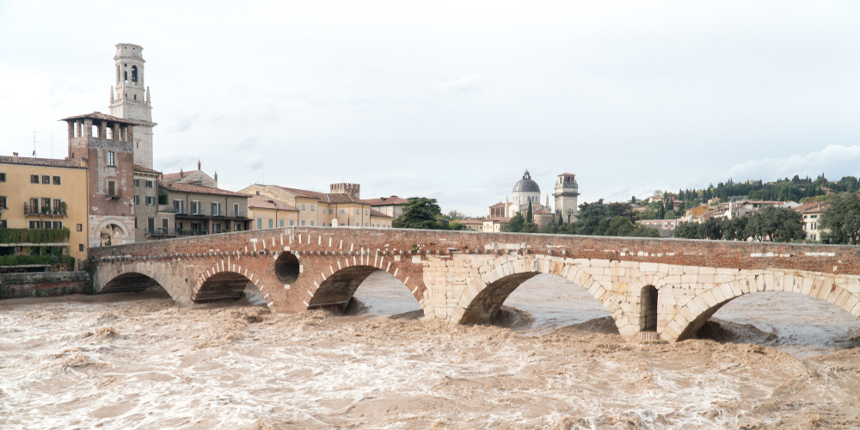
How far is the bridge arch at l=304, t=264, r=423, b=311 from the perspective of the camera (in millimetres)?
22609

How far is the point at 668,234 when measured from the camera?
98.9 metres

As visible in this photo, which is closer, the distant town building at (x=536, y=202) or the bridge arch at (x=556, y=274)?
the bridge arch at (x=556, y=274)

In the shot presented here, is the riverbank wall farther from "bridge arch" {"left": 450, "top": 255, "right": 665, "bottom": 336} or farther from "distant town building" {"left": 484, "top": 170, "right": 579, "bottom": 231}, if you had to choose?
"distant town building" {"left": 484, "top": 170, "right": 579, "bottom": 231}

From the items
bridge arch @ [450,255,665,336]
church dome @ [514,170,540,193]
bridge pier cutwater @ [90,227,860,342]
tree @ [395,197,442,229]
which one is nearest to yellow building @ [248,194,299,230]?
tree @ [395,197,442,229]

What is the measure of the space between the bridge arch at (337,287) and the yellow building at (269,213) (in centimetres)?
2402

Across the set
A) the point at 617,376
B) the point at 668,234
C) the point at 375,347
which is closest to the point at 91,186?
the point at 375,347

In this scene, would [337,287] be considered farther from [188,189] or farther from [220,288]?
[188,189]

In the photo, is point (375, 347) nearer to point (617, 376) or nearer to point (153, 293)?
point (617, 376)

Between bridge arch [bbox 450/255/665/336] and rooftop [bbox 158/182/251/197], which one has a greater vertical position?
rooftop [bbox 158/182/251/197]

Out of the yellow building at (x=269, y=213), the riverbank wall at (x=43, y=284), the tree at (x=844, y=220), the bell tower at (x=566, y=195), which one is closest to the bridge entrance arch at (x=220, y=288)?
the riverbank wall at (x=43, y=284)

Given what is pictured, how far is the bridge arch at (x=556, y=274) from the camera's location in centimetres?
1608

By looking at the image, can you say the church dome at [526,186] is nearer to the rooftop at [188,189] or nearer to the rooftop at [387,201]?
the rooftop at [387,201]

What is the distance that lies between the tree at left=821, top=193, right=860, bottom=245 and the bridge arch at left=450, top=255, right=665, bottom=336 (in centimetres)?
3370

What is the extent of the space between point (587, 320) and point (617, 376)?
7558 millimetres
